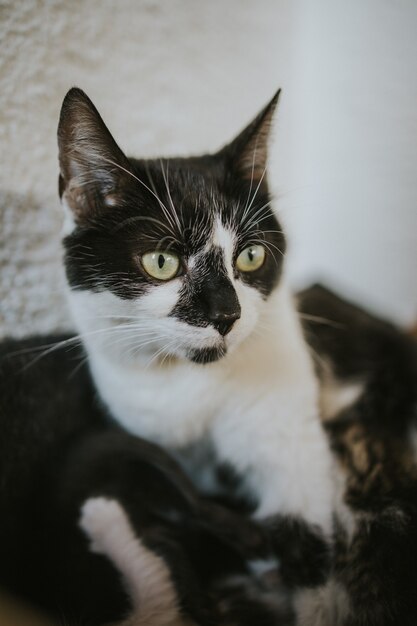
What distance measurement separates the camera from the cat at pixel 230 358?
0.63 m

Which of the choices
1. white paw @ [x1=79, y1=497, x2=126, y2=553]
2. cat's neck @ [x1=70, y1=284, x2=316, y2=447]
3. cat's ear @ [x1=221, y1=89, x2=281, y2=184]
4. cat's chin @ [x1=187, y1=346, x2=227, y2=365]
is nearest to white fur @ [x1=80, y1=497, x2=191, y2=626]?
white paw @ [x1=79, y1=497, x2=126, y2=553]

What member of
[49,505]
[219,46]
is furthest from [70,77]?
[49,505]

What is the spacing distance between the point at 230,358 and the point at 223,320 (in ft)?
0.43

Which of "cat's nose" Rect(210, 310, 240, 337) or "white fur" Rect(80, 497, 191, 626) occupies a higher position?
"cat's nose" Rect(210, 310, 240, 337)

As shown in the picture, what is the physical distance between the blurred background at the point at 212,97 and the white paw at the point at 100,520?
0.33m

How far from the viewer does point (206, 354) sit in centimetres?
64

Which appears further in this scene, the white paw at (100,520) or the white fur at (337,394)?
the white fur at (337,394)

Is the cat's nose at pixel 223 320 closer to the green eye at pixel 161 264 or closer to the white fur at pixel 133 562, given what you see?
the green eye at pixel 161 264

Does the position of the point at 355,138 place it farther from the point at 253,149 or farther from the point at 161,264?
the point at 161,264

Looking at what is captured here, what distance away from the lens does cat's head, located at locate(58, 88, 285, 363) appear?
0.61m

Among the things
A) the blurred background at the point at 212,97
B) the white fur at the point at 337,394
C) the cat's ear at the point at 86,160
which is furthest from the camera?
the white fur at the point at 337,394

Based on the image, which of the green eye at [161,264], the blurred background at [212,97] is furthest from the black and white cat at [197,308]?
the blurred background at [212,97]

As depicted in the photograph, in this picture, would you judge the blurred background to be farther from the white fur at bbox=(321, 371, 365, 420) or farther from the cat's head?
the white fur at bbox=(321, 371, 365, 420)

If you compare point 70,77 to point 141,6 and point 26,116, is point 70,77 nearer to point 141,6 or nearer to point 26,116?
point 26,116
